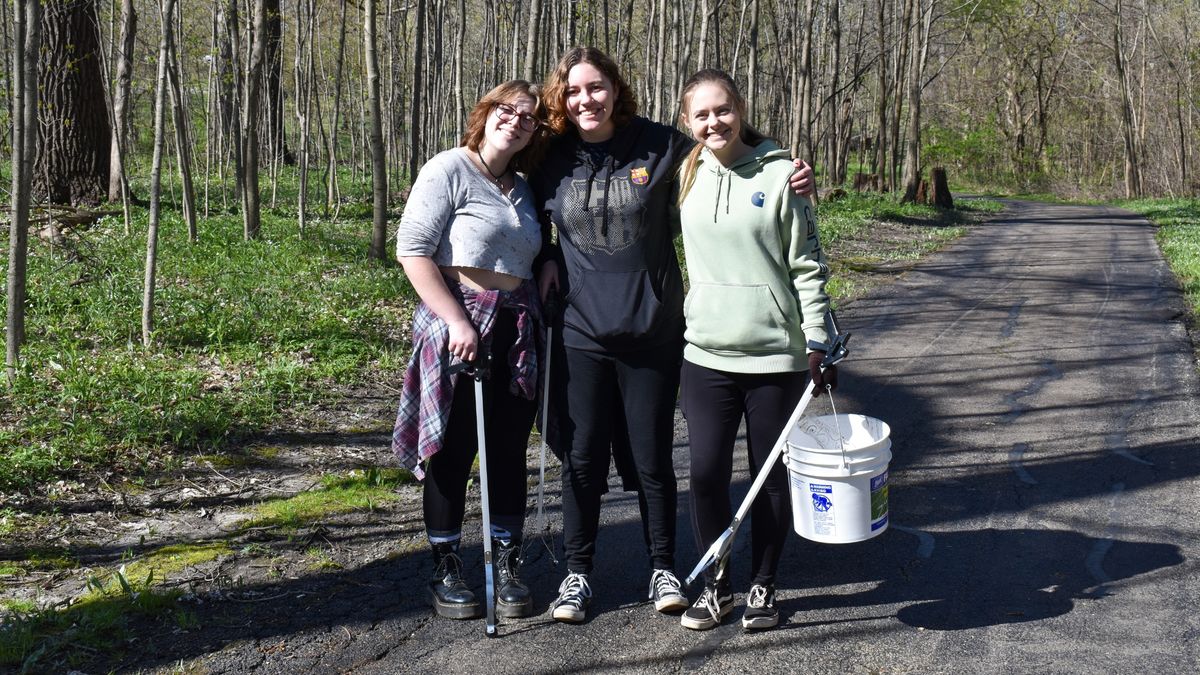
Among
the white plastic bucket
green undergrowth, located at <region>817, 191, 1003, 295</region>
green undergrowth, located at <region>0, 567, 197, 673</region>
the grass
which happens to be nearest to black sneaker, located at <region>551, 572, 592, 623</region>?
the white plastic bucket

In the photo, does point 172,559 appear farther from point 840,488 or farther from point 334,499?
point 840,488

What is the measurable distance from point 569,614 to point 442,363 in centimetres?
91

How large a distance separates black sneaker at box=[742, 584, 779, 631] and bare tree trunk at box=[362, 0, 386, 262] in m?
7.39

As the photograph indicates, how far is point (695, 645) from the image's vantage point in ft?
10.2

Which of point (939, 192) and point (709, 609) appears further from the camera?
point (939, 192)

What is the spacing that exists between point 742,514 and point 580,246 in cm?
98

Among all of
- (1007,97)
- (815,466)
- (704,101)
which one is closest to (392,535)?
(815,466)

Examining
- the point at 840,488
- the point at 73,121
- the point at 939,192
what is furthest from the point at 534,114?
the point at 939,192

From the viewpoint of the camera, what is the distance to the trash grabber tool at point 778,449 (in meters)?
2.99

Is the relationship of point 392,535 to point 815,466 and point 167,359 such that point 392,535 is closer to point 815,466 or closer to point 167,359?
point 815,466

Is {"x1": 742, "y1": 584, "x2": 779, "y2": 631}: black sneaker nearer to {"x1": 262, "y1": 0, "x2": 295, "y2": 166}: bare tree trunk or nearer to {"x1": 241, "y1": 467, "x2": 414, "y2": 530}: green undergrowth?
{"x1": 241, "y1": 467, "x2": 414, "y2": 530}: green undergrowth

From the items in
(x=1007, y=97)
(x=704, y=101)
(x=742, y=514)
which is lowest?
(x=742, y=514)

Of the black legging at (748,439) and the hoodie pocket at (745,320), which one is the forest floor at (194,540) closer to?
the black legging at (748,439)

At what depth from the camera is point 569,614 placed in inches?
127
